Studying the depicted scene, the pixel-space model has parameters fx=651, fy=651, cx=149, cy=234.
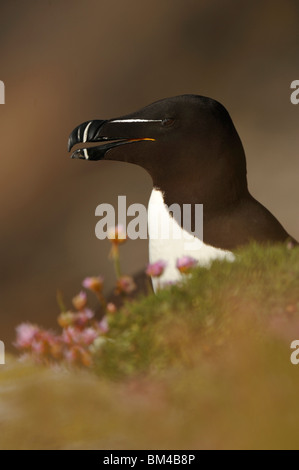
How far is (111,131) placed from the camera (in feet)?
7.31

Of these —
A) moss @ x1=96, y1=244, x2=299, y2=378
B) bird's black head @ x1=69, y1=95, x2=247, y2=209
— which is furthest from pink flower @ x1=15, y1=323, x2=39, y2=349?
bird's black head @ x1=69, y1=95, x2=247, y2=209

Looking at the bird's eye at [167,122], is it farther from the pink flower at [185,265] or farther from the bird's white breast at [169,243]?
the pink flower at [185,265]

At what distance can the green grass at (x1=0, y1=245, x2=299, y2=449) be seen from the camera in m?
1.06

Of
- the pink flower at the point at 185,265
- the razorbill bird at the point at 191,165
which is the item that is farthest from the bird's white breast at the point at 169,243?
the pink flower at the point at 185,265

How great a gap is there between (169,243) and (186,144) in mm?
337

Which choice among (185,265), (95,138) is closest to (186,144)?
(95,138)

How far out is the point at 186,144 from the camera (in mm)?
2180

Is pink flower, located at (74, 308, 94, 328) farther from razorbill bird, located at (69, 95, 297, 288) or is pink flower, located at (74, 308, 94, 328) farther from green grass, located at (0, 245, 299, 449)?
razorbill bird, located at (69, 95, 297, 288)

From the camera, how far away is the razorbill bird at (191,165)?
83.8 inches

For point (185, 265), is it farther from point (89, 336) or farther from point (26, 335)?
point (26, 335)

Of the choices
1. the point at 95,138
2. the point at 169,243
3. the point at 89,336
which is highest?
the point at 95,138

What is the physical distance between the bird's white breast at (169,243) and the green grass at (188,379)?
25.7 inches
